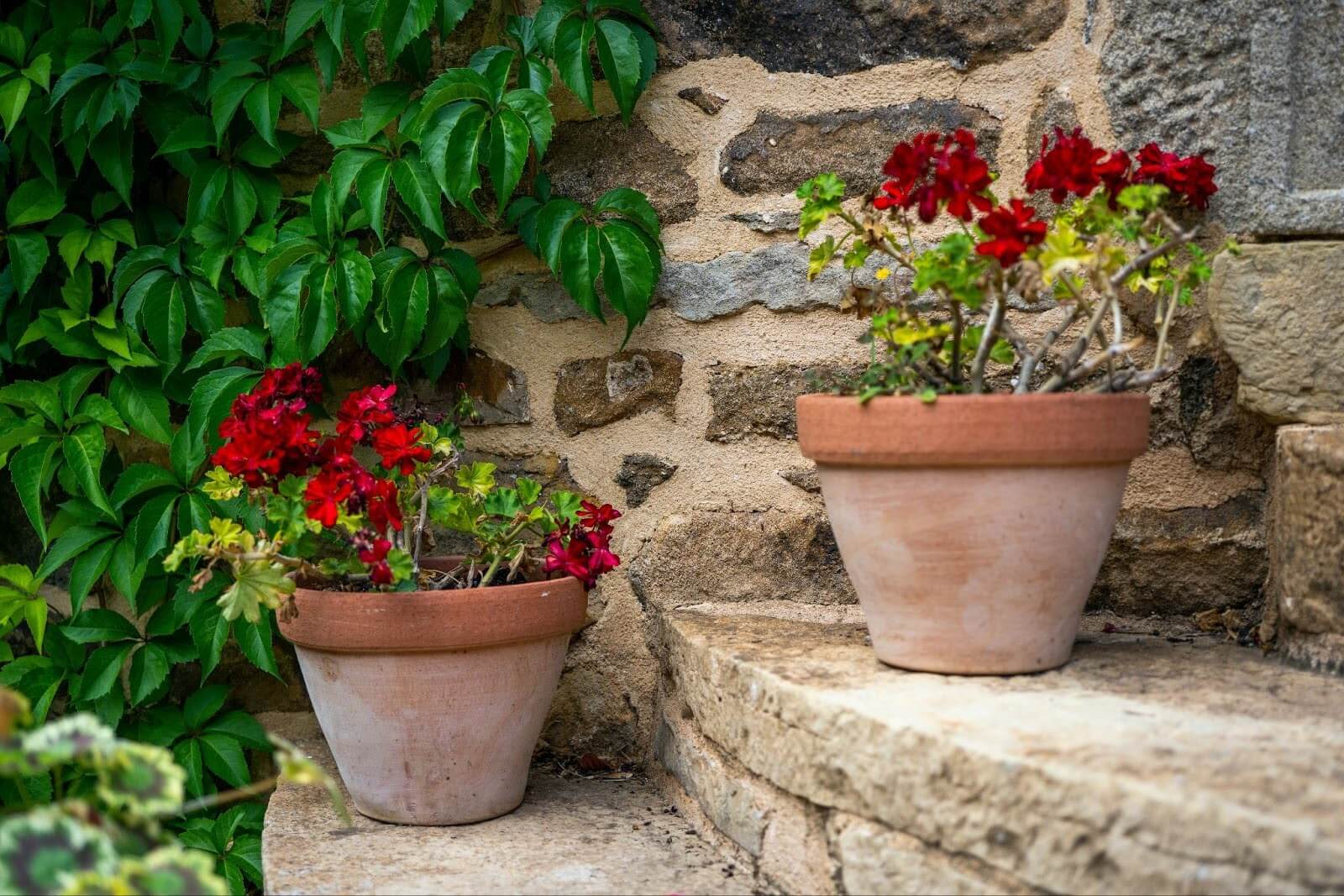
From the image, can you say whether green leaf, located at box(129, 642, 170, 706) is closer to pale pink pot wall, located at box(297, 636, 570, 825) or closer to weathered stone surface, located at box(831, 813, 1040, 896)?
pale pink pot wall, located at box(297, 636, 570, 825)

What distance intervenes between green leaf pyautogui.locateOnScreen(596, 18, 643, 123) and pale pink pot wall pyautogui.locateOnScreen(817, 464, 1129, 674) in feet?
2.33

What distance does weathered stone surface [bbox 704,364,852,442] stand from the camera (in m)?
1.96

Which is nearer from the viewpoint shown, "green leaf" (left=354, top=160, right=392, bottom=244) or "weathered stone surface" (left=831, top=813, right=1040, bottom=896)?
"weathered stone surface" (left=831, top=813, right=1040, bottom=896)

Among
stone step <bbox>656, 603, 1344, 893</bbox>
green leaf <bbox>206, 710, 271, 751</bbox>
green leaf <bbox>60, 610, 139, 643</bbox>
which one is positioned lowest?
green leaf <bbox>206, 710, 271, 751</bbox>

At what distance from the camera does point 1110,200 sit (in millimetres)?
1612

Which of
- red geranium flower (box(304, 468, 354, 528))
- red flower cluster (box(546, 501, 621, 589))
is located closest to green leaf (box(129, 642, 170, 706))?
red geranium flower (box(304, 468, 354, 528))

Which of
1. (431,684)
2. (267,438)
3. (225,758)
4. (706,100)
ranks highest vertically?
(706,100)

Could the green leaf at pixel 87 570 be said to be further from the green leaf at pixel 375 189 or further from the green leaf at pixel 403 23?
the green leaf at pixel 403 23

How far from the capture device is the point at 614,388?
2029 mm

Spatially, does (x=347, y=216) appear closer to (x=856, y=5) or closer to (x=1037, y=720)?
(x=856, y=5)

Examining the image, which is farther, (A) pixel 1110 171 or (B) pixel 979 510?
(A) pixel 1110 171

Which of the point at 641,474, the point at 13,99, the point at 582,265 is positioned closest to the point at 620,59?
the point at 582,265

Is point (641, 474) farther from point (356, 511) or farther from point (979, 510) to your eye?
point (979, 510)

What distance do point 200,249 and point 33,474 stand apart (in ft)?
1.49
